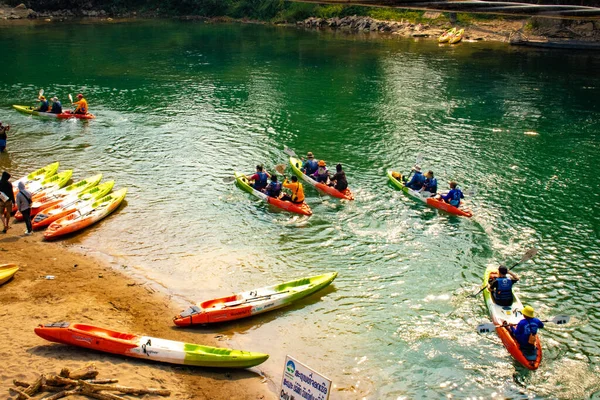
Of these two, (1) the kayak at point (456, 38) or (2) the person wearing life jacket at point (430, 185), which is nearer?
(2) the person wearing life jacket at point (430, 185)

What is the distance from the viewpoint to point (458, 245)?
21.8 meters

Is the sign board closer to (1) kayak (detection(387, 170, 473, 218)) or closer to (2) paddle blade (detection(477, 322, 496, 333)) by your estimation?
(2) paddle blade (detection(477, 322, 496, 333))

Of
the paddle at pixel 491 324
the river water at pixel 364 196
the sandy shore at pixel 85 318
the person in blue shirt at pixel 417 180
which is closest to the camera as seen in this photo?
the sandy shore at pixel 85 318

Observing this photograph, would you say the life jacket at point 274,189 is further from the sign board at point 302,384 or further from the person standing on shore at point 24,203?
the sign board at point 302,384

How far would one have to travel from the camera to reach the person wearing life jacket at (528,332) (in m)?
15.2

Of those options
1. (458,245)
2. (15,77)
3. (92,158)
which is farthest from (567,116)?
(15,77)

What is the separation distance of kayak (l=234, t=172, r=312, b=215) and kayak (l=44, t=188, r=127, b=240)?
582 cm

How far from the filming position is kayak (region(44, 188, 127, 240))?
70.9ft

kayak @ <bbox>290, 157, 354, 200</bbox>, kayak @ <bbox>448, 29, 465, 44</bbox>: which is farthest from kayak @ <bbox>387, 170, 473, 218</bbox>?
kayak @ <bbox>448, 29, 465, 44</bbox>

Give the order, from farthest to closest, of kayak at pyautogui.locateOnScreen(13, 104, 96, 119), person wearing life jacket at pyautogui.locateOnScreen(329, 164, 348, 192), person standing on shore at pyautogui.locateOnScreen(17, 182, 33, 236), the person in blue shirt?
1. kayak at pyautogui.locateOnScreen(13, 104, 96, 119)
2. the person in blue shirt
3. person wearing life jacket at pyautogui.locateOnScreen(329, 164, 348, 192)
4. person standing on shore at pyautogui.locateOnScreen(17, 182, 33, 236)

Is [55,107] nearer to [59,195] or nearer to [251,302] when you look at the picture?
[59,195]

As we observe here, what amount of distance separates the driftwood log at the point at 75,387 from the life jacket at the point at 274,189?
13490 mm

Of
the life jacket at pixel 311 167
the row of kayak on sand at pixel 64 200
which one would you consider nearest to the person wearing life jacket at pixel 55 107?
the row of kayak on sand at pixel 64 200

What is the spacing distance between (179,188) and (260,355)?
48.0 ft
